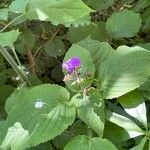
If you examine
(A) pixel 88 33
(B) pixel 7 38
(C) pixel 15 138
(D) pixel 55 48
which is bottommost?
(D) pixel 55 48

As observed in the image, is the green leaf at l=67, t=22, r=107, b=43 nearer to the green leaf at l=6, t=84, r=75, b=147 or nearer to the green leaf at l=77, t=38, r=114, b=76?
the green leaf at l=77, t=38, r=114, b=76

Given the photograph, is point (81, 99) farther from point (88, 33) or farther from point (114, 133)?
point (88, 33)

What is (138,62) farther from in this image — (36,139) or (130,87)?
(36,139)

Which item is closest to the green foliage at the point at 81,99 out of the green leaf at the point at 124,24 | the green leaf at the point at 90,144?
the green leaf at the point at 90,144

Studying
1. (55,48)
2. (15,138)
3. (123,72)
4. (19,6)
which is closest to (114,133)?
(123,72)

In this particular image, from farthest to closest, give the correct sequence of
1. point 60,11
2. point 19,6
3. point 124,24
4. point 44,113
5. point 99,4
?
point 99,4
point 124,24
point 19,6
point 60,11
point 44,113
